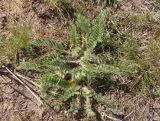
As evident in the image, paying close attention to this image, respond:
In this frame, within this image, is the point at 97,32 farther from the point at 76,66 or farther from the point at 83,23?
the point at 76,66

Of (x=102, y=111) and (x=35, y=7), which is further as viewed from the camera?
(x=35, y=7)

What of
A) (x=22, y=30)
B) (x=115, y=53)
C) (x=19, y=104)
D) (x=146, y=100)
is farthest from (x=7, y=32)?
(x=146, y=100)

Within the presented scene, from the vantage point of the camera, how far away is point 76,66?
3.30 m

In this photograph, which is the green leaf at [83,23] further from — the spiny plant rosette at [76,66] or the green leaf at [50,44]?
the green leaf at [50,44]

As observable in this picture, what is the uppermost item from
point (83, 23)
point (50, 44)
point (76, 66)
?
point (83, 23)

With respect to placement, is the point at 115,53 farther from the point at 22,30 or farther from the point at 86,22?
the point at 22,30

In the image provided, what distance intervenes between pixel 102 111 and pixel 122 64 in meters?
0.42

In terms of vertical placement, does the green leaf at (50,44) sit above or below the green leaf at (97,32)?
below

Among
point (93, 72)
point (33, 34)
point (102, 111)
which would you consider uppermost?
point (33, 34)

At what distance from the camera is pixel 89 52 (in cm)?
328

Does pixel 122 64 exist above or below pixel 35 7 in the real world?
below

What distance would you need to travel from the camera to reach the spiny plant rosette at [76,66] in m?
3.16

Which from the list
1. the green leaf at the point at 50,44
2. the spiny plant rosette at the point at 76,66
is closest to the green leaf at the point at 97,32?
the spiny plant rosette at the point at 76,66

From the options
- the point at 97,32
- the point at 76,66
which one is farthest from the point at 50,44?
the point at 97,32
